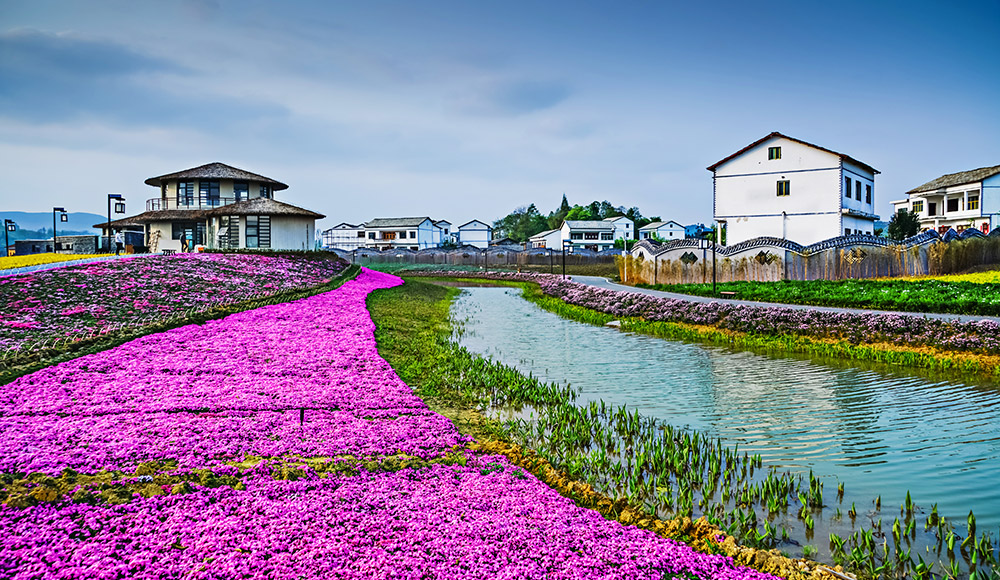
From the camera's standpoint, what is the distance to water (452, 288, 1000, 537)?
736 cm

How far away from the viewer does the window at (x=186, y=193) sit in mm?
49188

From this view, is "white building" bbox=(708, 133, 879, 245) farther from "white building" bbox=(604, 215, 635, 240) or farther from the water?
"white building" bbox=(604, 215, 635, 240)

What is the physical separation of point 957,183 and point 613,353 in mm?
63126

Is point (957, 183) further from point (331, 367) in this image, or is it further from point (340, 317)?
point (331, 367)

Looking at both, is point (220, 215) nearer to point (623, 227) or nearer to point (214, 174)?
point (214, 174)

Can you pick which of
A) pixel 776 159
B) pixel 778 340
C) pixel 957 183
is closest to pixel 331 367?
pixel 778 340

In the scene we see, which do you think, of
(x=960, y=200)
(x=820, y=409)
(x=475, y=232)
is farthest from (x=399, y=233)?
(x=820, y=409)

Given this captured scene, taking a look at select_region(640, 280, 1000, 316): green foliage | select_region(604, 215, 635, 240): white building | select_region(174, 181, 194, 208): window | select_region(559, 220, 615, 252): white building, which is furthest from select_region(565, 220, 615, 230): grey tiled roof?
select_region(640, 280, 1000, 316): green foliage

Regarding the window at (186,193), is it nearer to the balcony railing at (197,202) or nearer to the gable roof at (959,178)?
the balcony railing at (197,202)

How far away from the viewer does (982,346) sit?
13.8 m

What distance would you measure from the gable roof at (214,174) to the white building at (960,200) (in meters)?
57.8

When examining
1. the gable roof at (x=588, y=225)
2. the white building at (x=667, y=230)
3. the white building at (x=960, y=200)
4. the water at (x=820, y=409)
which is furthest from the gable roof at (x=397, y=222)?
the water at (x=820, y=409)

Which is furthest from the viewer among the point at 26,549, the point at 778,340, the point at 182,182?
the point at 182,182

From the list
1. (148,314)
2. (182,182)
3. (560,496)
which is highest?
Answer: (182,182)
